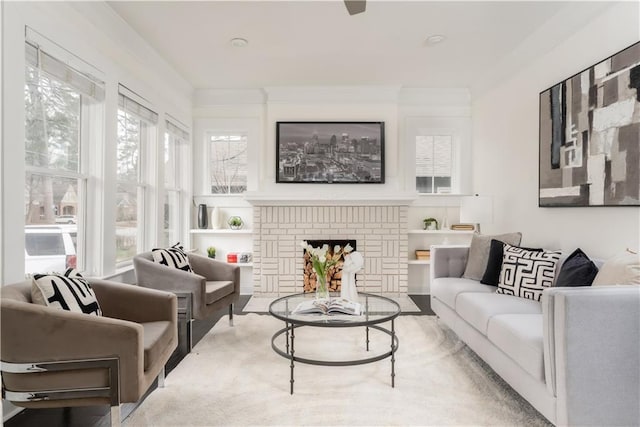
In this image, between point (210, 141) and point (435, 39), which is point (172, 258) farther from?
point (435, 39)

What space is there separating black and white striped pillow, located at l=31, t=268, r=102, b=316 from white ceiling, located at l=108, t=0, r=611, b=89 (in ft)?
7.19

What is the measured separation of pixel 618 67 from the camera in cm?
240

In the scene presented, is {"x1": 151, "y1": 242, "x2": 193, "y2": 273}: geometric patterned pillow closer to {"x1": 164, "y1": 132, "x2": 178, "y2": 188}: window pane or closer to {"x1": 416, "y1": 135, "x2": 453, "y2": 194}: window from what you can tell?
{"x1": 164, "y1": 132, "x2": 178, "y2": 188}: window pane

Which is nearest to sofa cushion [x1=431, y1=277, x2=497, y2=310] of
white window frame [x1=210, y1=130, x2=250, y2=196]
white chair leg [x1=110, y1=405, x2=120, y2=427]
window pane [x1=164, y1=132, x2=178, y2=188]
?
white chair leg [x1=110, y1=405, x2=120, y2=427]

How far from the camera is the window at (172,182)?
14.4ft

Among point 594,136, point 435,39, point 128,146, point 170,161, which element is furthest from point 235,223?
point 594,136

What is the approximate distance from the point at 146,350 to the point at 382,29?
3069 mm

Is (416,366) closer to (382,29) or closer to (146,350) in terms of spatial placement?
(146,350)

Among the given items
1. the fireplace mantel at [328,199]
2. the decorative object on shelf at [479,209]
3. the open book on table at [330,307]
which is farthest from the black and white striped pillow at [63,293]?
the decorative object on shelf at [479,209]

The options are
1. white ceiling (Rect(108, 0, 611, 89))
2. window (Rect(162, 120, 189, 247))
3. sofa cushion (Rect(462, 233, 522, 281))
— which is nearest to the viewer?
white ceiling (Rect(108, 0, 611, 89))

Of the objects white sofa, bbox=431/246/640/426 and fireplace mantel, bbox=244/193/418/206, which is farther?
fireplace mantel, bbox=244/193/418/206

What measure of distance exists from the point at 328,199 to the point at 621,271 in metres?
3.10

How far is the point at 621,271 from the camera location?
1965 mm

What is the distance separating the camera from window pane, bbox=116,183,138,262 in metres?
3.42
